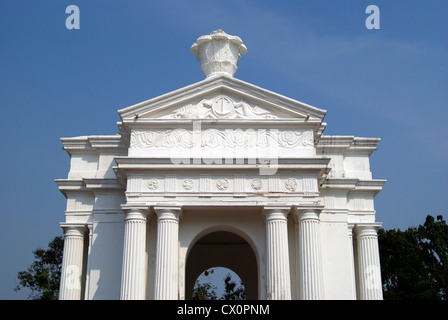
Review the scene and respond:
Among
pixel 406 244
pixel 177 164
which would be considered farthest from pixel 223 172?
pixel 406 244

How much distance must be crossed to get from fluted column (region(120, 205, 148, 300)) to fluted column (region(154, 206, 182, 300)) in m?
0.63

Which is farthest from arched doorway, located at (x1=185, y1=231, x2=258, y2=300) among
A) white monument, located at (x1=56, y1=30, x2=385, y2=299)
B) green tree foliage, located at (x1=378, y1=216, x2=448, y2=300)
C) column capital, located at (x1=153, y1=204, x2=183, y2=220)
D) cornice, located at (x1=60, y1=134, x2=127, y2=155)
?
green tree foliage, located at (x1=378, y1=216, x2=448, y2=300)

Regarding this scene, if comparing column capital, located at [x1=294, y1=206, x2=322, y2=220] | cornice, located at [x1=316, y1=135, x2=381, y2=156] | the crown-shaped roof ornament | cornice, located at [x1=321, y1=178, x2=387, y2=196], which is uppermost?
the crown-shaped roof ornament

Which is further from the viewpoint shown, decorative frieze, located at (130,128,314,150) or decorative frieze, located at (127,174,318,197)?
decorative frieze, located at (130,128,314,150)

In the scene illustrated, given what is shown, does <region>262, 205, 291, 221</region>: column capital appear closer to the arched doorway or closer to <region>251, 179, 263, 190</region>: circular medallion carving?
<region>251, 179, 263, 190</region>: circular medallion carving

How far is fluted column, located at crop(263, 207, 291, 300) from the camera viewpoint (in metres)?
21.0

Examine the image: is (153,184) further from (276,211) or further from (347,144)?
(347,144)

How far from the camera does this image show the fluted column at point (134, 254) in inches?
832

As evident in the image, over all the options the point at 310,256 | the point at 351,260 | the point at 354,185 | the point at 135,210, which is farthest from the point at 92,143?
the point at 351,260

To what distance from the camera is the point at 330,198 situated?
24234mm

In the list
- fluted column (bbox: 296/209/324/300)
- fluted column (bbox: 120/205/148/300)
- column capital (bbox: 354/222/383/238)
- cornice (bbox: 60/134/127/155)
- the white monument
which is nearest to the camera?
fluted column (bbox: 120/205/148/300)

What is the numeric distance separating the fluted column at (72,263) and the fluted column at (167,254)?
462cm
